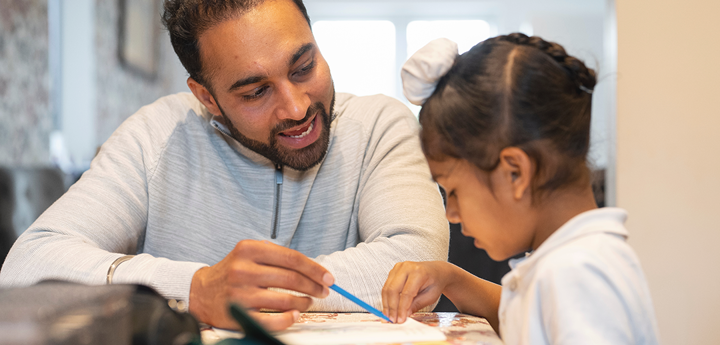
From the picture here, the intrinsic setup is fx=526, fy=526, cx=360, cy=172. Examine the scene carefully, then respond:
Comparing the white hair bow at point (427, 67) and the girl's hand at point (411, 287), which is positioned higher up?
the white hair bow at point (427, 67)

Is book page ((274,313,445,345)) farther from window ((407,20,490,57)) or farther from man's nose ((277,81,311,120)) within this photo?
window ((407,20,490,57))

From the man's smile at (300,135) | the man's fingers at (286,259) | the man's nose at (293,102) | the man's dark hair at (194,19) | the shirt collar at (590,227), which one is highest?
the man's dark hair at (194,19)

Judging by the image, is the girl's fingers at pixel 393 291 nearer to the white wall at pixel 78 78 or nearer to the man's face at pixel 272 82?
the man's face at pixel 272 82

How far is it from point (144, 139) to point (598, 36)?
3103 millimetres

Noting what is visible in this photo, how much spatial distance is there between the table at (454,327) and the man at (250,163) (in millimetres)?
182

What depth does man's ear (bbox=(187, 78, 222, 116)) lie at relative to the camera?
1.24 metres

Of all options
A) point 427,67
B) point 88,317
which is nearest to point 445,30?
point 427,67

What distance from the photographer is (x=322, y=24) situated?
5.00 m

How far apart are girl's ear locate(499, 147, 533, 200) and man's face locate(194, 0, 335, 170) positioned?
0.55 meters

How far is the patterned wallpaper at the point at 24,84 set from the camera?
265 cm

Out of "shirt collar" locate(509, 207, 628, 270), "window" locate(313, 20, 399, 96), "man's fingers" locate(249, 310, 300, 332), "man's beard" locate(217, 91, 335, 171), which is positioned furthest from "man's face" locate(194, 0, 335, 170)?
"window" locate(313, 20, 399, 96)

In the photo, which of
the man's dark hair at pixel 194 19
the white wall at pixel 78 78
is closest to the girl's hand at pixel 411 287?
the man's dark hair at pixel 194 19

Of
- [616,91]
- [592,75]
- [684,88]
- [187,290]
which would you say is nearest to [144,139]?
[187,290]

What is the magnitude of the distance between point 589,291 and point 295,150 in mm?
733
